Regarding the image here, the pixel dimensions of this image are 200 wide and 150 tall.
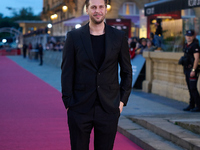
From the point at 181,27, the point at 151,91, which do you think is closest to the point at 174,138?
the point at 181,27

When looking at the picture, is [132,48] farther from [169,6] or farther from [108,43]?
[108,43]

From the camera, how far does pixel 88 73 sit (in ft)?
13.7

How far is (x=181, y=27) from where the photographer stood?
13.3m

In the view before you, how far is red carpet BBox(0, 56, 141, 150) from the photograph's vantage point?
7184 millimetres

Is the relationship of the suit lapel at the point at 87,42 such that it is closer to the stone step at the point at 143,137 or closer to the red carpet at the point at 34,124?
the stone step at the point at 143,137

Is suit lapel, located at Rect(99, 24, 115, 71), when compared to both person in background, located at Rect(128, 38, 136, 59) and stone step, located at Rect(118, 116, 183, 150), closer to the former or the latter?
stone step, located at Rect(118, 116, 183, 150)

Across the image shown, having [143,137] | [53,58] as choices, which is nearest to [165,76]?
[143,137]

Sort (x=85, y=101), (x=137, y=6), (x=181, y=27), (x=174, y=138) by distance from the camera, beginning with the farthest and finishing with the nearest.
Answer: (x=137, y=6), (x=181, y=27), (x=174, y=138), (x=85, y=101)

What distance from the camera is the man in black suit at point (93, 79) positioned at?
13.7 feet

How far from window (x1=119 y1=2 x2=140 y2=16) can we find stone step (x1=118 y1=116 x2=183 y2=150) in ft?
112

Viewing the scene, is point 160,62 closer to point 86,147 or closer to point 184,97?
point 184,97

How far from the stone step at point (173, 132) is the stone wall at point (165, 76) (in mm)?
4486

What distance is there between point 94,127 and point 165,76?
389 inches

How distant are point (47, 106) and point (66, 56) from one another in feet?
25.1
